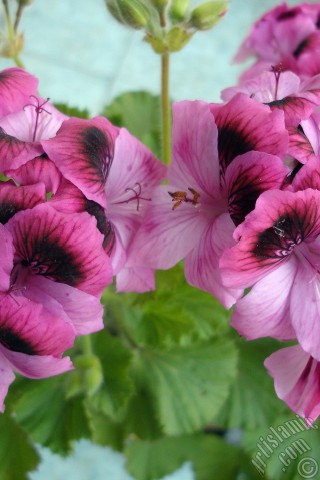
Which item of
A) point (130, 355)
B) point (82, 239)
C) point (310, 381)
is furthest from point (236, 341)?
point (82, 239)

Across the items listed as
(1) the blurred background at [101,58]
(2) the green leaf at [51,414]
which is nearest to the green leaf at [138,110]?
(2) the green leaf at [51,414]

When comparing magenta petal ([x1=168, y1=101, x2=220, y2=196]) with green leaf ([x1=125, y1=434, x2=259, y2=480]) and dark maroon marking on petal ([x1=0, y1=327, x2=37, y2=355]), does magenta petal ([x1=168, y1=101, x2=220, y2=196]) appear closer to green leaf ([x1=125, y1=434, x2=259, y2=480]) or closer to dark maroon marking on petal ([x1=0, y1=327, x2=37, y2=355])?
dark maroon marking on petal ([x1=0, y1=327, x2=37, y2=355])

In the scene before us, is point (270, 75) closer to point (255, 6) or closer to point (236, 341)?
point (236, 341)

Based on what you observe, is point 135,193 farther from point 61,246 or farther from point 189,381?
point 189,381

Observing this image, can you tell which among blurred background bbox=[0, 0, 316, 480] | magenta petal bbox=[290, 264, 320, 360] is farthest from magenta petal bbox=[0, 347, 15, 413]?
blurred background bbox=[0, 0, 316, 480]

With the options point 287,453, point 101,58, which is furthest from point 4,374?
point 101,58

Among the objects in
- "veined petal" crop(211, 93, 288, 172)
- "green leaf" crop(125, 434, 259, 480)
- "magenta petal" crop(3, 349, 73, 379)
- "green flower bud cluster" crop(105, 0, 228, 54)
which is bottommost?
"green leaf" crop(125, 434, 259, 480)
